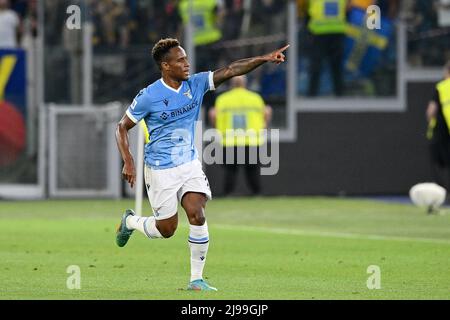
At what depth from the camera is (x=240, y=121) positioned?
2652 cm

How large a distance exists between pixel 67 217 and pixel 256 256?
263 inches

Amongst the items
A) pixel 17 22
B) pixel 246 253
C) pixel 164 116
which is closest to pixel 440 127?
pixel 17 22

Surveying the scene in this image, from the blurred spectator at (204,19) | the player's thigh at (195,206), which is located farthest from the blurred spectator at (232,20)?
the player's thigh at (195,206)

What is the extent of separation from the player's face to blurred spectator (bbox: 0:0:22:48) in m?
15.7

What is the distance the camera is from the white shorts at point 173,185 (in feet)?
40.6

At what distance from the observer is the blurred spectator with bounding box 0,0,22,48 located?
27.7 metres

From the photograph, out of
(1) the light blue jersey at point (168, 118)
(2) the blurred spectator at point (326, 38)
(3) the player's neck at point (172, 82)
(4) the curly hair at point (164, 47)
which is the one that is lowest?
(1) the light blue jersey at point (168, 118)

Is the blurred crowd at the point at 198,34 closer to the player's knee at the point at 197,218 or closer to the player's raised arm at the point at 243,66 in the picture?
the player's raised arm at the point at 243,66

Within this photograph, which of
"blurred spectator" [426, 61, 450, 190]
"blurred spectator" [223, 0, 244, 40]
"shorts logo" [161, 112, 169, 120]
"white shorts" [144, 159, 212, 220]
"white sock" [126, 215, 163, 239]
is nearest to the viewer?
"white shorts" [144, 159, 212, 220]

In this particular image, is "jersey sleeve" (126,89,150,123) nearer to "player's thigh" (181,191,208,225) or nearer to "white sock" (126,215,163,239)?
"player's thigh" (181,191,208,225)

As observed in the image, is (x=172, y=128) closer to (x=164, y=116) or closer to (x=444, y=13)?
(x=164, y=116)

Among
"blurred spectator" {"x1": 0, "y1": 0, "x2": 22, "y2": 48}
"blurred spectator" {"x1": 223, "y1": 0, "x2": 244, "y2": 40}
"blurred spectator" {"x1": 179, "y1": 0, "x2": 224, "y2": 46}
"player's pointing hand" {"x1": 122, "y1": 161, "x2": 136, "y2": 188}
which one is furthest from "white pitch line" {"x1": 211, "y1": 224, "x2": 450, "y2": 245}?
"blurred spectator" {"x1": 0, "y1": 0, "x2": 22, "y2": 48}

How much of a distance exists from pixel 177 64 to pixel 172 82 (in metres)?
0.19
